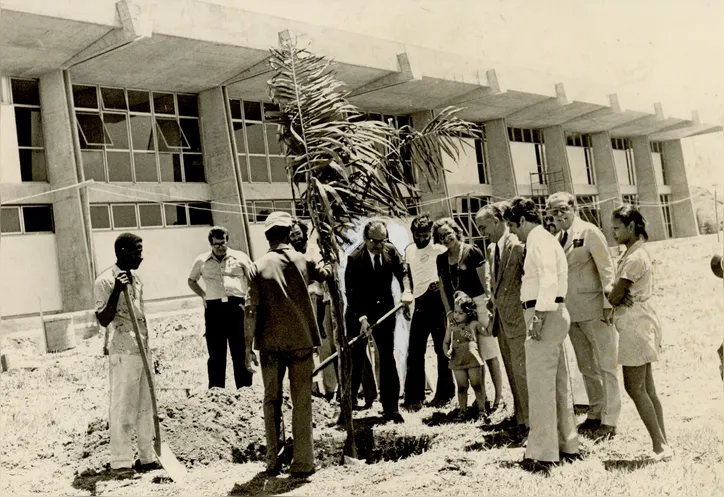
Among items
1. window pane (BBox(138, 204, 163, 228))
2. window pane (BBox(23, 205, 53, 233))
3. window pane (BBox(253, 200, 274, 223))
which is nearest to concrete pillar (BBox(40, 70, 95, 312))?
window pane (BBox(23, 205, 53, 233))

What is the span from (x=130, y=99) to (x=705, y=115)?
16446 millimetres

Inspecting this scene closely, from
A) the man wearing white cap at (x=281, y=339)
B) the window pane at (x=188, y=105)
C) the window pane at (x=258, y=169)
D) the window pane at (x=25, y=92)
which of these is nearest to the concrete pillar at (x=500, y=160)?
the window pane at (x=258, y=169)

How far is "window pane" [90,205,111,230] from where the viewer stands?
1784 cm

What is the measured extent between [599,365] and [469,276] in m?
1.35

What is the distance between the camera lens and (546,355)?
4.62 m

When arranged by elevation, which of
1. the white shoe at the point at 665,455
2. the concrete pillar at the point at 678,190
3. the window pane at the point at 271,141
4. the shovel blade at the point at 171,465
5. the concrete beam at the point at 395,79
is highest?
the concrete beam at the point at 395,79

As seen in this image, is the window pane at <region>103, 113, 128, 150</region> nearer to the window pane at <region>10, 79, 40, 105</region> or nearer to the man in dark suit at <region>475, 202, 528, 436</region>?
the window pane at <region>10, 79, 40, 105</region>

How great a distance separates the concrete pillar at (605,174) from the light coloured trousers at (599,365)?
26.5 meters

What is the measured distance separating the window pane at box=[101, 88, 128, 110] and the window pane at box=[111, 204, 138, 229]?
2644mm

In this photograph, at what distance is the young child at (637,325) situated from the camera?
448 centimetres

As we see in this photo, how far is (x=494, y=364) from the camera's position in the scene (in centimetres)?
637

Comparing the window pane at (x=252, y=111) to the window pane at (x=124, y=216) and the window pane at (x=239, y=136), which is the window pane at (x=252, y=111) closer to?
the window pane at (x=239, y=136)

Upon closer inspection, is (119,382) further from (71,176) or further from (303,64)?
(71,176)

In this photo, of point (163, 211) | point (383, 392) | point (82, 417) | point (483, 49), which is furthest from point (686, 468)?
point (163, 211)
